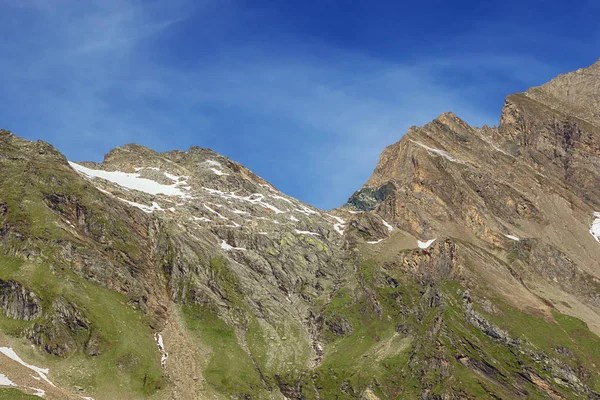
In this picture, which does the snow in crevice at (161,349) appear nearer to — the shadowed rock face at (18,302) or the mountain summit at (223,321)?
the mountain summit at (223,321)

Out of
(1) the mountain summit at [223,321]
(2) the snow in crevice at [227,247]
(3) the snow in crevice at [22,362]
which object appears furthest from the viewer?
(2) the snow in crevice at [227,247]

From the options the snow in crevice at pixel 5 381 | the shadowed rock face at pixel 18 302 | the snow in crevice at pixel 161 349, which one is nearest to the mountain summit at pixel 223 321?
the snow in crevice at pixel 5 381

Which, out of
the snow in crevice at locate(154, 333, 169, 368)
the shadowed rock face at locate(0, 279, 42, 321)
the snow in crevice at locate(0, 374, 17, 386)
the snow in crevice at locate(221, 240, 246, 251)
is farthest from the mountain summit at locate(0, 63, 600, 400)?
the snow in crevice at locate(221, 240, 246, 251)

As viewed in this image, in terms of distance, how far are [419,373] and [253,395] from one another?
44703 millimetres

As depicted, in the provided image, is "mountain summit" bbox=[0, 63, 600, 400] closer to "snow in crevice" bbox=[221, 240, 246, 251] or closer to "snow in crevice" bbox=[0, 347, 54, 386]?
"snow in crevice" bbox=[0, 347, 54, 386]

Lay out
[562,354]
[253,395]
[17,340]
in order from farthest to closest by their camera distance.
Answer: [562,354] < [253,395] < [17,340]

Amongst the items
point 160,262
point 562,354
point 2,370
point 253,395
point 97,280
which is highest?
point 562,354

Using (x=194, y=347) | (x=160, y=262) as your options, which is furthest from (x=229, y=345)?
(x=160, y=262)

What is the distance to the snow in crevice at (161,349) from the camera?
141350 mm

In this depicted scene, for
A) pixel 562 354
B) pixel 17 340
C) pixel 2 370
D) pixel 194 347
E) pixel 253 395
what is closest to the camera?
pixel 2 370

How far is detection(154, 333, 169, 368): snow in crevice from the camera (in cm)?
14135

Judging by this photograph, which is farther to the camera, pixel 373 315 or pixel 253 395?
pixel 373 315

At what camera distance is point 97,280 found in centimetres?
15462

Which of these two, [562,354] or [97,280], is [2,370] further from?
[562,354]
